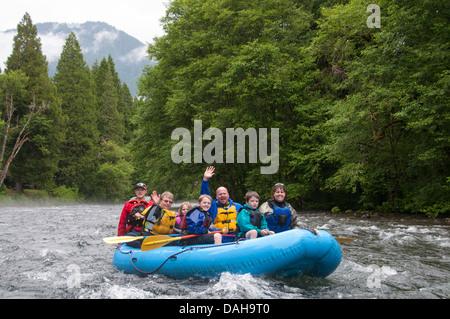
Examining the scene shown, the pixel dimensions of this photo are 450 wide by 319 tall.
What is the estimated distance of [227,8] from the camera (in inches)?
726

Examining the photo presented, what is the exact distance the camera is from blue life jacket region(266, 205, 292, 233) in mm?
6395

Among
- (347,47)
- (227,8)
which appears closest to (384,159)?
(347,47)

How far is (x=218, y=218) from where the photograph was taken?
6.58 m

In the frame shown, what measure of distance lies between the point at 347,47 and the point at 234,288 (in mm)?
13049

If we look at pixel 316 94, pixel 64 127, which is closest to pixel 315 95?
pixel 316 94

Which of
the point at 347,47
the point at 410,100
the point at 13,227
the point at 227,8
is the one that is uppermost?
the point at 227,8

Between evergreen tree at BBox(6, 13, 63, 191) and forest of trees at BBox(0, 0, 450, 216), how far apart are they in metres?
1.70

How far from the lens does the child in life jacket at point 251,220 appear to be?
19.9ft

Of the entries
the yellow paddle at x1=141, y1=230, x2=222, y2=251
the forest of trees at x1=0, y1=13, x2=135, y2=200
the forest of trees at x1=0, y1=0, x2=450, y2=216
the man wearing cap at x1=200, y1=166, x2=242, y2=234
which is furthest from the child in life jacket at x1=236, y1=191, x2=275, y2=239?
the forest of trees at x1=0, y1=13, x2=135, y2=200

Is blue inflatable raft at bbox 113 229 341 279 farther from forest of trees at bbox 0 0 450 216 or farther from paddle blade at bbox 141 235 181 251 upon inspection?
forest of trees at bbox 0 0 450 216

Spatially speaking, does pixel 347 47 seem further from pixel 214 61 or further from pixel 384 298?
pixel 384 298

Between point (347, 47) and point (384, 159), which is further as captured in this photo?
point (347, 47)

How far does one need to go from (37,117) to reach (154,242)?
27.5 m
